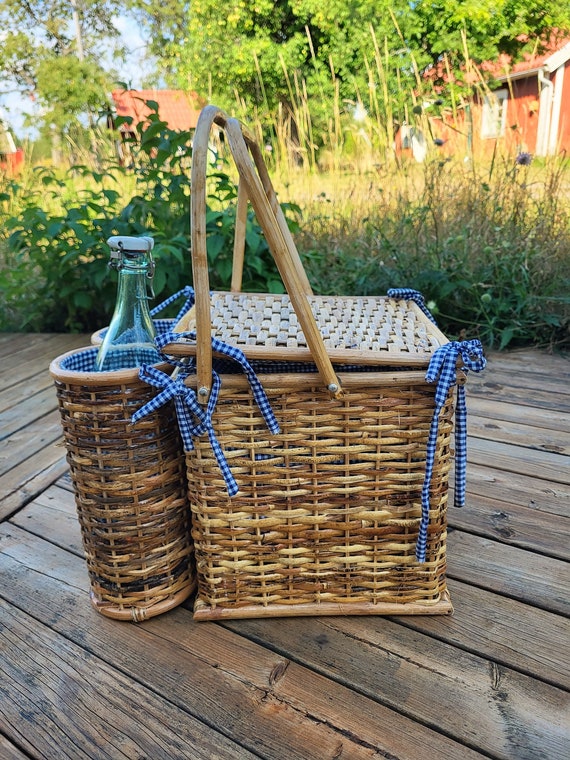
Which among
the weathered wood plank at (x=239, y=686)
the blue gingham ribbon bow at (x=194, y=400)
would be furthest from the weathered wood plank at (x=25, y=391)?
the blue gingham ribbon bow at (x=194, y=400)

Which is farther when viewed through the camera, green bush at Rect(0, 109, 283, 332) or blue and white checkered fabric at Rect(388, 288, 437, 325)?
green bush at Rect(0, 109, 283, 332)

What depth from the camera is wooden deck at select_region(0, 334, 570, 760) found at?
0.70m

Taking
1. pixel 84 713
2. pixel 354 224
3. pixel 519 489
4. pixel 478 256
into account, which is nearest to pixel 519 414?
pixel 519 489

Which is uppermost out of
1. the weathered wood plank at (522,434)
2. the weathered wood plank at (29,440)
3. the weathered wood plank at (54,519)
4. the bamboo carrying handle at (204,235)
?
the bamboo carrying handle at (204,235)

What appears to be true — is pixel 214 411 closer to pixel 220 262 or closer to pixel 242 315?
pixel 242 315

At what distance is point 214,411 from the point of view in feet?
2.61

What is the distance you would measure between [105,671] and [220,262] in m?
1.54

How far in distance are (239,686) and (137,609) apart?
0.71 feet

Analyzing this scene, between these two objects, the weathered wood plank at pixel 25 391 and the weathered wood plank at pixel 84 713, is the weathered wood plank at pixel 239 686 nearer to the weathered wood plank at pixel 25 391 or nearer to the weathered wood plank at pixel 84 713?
the weathered wood plank at pixel 84 713

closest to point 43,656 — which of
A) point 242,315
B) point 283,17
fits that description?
point 242,315

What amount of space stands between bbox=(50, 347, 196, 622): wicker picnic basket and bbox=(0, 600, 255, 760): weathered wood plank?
0.11 meters

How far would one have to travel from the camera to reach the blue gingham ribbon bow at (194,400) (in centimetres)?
75

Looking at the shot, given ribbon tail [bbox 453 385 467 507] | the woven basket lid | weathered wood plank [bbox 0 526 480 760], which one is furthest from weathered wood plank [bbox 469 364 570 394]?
weathered wood plank [bbox 0 526 480 760]

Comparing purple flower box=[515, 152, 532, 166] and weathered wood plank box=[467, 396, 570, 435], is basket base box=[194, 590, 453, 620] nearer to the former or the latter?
weathered wood plank box=[467, 396, 570, 435]
